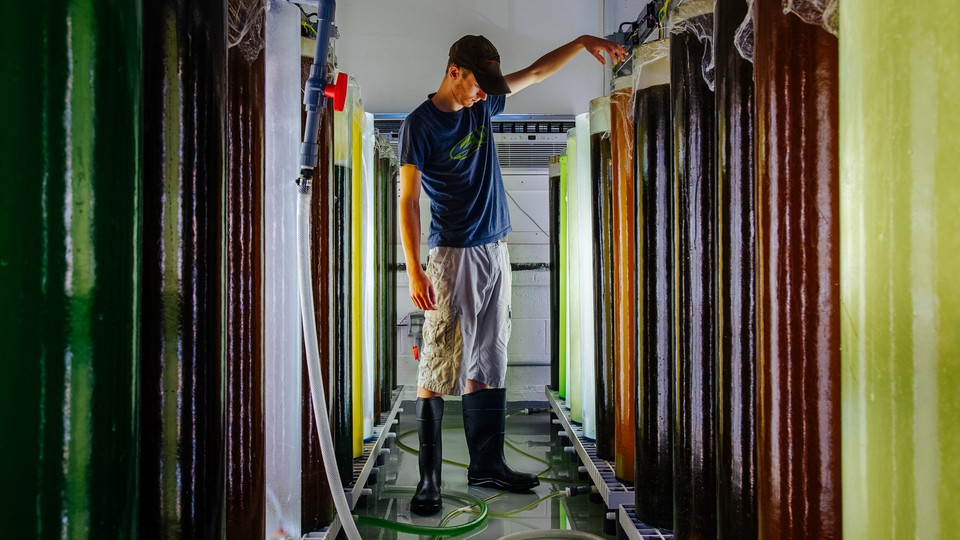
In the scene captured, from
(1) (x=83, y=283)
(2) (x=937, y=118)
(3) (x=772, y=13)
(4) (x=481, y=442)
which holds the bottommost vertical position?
(4) (x=481, y=442)

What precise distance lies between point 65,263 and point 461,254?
5.66 ft

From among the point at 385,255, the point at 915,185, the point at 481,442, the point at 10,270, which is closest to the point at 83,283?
the point at 10,270

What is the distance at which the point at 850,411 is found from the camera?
0.67 meters

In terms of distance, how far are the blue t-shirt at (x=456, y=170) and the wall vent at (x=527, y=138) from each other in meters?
1.56

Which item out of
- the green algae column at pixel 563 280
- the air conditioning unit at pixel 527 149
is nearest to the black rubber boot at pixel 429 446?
the green algae column at pixel 563 280

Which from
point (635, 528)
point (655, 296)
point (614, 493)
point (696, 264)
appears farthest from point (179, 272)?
point (614, 493)

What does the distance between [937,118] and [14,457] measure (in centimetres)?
79

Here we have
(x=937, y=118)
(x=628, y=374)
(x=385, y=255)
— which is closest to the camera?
(x=937, y=118)

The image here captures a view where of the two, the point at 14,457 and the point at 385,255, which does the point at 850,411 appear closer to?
the point at 14,457

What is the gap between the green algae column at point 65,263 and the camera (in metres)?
0.55

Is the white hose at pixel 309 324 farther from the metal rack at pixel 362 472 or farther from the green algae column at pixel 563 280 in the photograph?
the green algae column at pixel 563 280

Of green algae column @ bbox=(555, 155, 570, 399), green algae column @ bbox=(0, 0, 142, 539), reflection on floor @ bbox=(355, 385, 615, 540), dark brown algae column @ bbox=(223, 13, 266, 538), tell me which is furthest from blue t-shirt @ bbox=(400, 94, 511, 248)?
green algae column @ bbox=(0, 0, 142, 539)

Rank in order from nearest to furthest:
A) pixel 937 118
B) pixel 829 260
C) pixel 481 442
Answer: pixel 937 118 → pixel 829 260 → pixel 481 442

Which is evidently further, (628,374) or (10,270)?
(628,374)
